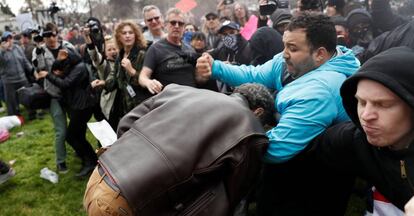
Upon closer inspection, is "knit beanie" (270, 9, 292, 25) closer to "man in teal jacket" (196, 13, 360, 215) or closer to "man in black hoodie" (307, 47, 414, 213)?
"man in teal jacket" (196, 13, 360, 215)

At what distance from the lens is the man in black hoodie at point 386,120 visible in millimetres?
1320

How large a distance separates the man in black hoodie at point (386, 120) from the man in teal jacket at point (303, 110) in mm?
250

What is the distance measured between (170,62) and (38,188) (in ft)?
8.82

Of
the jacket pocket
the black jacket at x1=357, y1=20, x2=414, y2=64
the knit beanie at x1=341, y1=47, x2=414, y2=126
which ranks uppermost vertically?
the knit beanie at x1=341, y1=47, x2=414, y2=126

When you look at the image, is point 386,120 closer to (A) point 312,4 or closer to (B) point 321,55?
(B) point 321,55

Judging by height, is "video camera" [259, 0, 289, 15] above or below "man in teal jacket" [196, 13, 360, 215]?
above

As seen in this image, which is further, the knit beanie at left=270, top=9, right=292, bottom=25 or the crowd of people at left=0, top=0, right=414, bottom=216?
the knit beanie at left=270, top=9, right=292, bottom=25

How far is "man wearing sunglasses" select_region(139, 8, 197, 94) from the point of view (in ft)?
11.2

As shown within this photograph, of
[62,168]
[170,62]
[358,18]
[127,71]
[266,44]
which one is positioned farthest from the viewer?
[62,168]

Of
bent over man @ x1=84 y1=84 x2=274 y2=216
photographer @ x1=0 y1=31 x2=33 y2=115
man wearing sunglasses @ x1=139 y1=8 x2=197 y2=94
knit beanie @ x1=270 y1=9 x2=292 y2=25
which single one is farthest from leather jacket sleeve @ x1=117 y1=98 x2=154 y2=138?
photographer @ x1=0 y1=31 x2=33 y2=115

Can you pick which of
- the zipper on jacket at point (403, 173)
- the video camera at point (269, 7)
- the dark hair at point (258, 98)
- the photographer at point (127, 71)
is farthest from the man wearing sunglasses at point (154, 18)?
the zipper on jacket at point (403, 173)

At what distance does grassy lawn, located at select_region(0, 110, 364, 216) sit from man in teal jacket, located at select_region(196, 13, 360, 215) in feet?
5.28

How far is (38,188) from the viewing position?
15.2 ft

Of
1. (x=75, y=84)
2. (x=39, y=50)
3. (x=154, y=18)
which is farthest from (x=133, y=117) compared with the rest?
(x=39, y=50)
